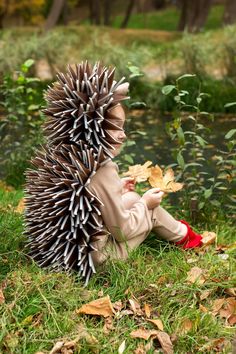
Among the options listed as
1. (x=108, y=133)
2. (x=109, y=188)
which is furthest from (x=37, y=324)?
(x=108, y=133)

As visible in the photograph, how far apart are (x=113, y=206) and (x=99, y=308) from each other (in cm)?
60

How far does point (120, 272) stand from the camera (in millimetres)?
3521

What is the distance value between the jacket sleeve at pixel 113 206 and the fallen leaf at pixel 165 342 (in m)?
0.72

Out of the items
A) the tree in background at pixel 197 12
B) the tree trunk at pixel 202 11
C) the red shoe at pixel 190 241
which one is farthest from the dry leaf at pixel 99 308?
the tree trunk at pixel 202 11

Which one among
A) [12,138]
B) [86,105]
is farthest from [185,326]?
[12,138]

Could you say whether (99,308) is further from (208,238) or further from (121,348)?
(208,238)

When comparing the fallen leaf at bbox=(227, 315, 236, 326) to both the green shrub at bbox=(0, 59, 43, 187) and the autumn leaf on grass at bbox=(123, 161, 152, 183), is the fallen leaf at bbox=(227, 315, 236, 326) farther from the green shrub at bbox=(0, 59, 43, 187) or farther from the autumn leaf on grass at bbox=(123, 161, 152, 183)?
the green shrub at bbox=(0, 59, 43, 187)

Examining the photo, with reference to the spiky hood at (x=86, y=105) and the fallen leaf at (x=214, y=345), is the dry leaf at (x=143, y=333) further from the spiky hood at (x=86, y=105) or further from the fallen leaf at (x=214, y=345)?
the spiky hood at (x=86, y=105)

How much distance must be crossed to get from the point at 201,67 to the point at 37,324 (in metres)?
9.69

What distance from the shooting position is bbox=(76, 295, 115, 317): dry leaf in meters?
3.12

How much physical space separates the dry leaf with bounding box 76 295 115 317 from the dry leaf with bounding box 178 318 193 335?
367mm

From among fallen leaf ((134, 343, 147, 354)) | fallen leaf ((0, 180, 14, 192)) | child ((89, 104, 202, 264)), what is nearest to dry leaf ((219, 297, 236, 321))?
fallen leaf ((134, 343, 147, 354))

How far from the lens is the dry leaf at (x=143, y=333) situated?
3.00m

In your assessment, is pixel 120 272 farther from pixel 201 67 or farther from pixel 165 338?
pixel 201 67
